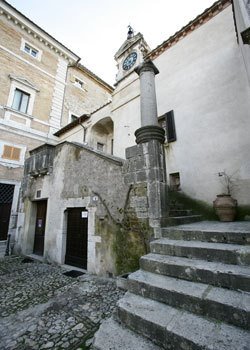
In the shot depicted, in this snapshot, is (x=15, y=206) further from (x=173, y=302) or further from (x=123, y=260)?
(x=173, y=302)

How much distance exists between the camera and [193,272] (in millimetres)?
2029

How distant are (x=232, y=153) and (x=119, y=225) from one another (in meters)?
3.74

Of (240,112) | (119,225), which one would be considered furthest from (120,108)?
(119,225)

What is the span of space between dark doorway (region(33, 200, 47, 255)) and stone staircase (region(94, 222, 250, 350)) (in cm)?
556

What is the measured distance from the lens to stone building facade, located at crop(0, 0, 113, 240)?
9.45m

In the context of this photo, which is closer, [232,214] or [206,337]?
[206,337]

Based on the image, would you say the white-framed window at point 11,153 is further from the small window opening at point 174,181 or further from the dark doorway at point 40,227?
the small window opening at point 174,181

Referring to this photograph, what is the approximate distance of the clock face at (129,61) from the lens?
9009 millimetres

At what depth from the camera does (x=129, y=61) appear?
30.3 feet

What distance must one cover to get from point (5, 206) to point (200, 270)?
10.3m

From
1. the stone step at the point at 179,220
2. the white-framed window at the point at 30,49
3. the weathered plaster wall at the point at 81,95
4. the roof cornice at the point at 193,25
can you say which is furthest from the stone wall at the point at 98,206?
the white-framed window at the point at 30,49

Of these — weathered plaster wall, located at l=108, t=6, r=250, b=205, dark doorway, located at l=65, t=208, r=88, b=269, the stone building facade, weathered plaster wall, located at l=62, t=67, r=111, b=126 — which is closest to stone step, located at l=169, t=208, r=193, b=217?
weathered plaster wall, located at l=108, t=6, r=250, b=205

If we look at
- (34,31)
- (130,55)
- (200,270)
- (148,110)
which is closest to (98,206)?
(148,110)

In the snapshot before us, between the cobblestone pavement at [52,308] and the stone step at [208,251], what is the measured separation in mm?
1279
